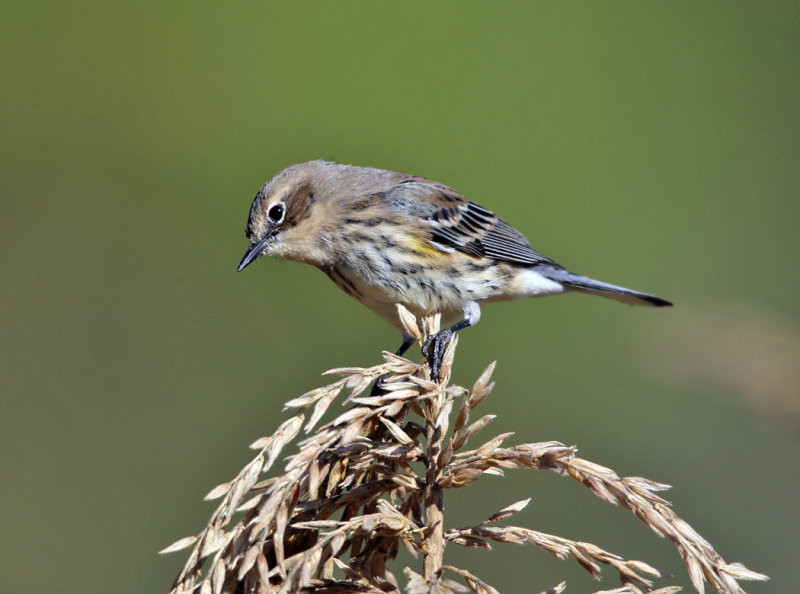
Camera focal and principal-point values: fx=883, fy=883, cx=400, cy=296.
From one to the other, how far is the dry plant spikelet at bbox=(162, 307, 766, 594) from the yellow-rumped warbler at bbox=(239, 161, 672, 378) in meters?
1.77

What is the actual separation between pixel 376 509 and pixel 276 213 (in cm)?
201

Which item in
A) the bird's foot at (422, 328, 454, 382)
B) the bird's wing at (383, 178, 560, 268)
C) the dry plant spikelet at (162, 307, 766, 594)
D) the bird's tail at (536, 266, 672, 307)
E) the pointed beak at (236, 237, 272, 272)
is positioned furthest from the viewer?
the bird's tail at (536, 266, 672, 307)

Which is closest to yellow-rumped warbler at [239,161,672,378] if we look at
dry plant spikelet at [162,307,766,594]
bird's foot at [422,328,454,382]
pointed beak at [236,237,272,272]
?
pointed beak at [236,237,272,272]

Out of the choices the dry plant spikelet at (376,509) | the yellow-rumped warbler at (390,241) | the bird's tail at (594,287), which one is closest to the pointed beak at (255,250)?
the yellow-rumped warbler at (390,241)

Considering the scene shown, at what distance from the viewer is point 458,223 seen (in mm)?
3850

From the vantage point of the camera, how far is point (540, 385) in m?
5.13

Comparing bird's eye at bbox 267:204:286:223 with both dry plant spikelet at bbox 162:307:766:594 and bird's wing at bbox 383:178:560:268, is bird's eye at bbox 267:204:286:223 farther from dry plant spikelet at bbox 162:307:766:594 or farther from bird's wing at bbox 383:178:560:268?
dry plant spikelet at bbox 162:307:766:594

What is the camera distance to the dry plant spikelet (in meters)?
1.43

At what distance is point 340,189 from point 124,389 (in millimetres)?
1976

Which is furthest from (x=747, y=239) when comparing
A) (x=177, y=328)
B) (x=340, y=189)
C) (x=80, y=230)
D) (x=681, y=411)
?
(x=80, y=230)

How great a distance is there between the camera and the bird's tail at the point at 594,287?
159 inches

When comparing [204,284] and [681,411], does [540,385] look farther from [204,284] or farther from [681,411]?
[204,284]

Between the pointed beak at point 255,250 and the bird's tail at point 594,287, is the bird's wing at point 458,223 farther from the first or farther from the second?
the pointed beak at point 255,250

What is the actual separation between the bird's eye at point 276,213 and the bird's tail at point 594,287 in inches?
49.7
